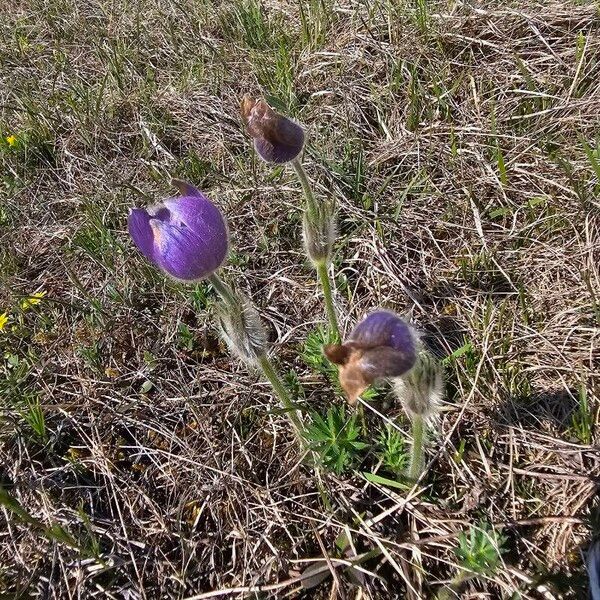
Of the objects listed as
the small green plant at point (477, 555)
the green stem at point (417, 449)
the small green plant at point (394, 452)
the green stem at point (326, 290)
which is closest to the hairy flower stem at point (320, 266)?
the green stem at point (326, 290)

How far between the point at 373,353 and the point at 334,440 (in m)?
0.55

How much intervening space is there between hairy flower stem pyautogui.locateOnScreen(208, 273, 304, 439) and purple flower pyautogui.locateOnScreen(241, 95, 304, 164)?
30cm

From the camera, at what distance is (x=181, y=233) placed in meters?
1.23

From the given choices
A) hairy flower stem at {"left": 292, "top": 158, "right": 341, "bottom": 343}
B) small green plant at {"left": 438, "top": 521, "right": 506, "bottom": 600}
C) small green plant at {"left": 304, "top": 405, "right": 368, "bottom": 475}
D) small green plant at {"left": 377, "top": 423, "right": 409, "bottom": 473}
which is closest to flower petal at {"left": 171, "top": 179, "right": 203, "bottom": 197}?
hairy flower stem at {"left": 292, "top": 158, "right": 341, "bottom": 343}

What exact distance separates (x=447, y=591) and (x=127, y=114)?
215 cm

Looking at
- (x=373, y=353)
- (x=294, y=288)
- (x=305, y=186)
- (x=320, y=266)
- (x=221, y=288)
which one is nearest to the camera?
(x=373, y=353)

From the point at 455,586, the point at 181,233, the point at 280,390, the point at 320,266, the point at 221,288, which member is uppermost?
the point at 181,233

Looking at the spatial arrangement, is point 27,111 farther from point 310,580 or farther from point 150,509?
point 310,580

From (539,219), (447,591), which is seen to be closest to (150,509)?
(447,591)


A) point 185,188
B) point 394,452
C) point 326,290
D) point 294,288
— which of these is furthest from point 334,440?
point 185,188

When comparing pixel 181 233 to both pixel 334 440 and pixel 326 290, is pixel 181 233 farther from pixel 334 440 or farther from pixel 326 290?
pixel 334 440

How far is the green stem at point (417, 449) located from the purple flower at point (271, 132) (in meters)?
0.64

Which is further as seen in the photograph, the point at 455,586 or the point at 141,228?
the point at 455,586

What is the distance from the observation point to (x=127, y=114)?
264 cm
